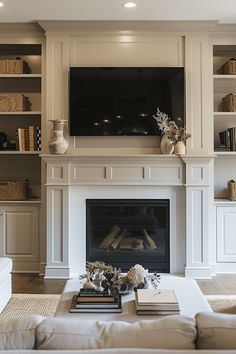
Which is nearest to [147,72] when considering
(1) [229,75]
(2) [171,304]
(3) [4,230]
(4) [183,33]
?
(4) [183,33]

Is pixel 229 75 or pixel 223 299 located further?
pixel 229 75

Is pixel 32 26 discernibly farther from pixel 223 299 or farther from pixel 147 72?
pixel 223 299

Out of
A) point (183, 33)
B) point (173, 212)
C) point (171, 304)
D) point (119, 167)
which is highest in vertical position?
point (183, 33)

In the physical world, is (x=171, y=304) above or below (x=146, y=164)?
below

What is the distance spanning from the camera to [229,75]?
4824 millimetres

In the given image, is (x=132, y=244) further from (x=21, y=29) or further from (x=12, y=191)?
(x=21, y=29)

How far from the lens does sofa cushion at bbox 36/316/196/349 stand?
3.94 ft

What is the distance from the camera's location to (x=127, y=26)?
15.5 ft

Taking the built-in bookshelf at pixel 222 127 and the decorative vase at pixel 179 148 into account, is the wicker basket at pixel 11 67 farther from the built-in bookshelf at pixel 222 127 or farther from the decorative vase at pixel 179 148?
the built-in bookshelf at pixel 222 127

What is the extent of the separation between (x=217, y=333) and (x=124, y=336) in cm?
27

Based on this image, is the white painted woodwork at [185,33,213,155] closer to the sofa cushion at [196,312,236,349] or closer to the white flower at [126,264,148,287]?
the white flower at [126,264,148,287]

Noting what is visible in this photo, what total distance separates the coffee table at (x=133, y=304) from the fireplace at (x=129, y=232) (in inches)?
58.0

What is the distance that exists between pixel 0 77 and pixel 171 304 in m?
3.57

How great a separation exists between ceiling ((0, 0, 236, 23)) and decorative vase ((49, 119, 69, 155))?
1.15 meters
